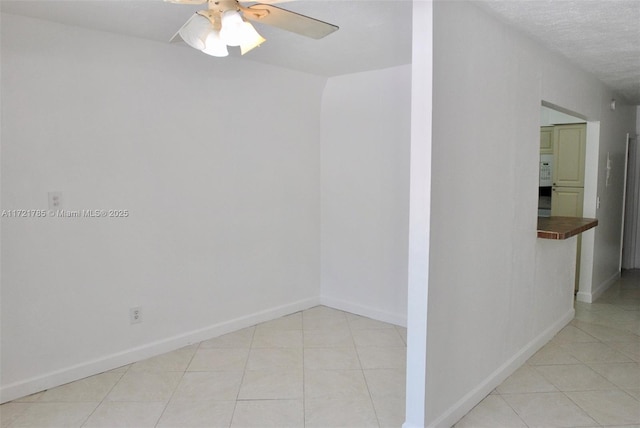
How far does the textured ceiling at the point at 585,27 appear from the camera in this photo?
2396 millimetres

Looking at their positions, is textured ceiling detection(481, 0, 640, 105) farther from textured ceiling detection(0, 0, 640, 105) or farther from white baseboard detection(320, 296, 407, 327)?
white baseboard detection(320, 296, 407, 327)

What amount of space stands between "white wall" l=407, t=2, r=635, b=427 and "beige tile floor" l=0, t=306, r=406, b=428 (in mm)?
546

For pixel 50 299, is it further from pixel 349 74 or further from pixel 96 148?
pixel 349 74

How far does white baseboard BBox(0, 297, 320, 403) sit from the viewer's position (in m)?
2.75

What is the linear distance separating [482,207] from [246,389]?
1.80 meters

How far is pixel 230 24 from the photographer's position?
1.73 metres

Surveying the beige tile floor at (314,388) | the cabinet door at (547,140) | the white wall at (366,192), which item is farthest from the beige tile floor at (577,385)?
the cabinet door at (547,140)

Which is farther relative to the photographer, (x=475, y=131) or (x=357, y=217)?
(x=357, y=217)

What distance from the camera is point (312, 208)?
4.50 meters

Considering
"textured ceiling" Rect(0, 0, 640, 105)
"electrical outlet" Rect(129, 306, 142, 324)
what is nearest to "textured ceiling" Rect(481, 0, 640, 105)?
"textured ceiling" Rect(0, 0, 640, 105)

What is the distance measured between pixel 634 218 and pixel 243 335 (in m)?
5.66

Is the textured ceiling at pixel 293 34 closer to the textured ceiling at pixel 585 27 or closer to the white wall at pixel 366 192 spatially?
the white wall at pixel 366 192

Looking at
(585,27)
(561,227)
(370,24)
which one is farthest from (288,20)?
(561,227)

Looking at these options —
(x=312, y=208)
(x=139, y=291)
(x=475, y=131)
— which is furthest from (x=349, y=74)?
(x=139, y=291)
